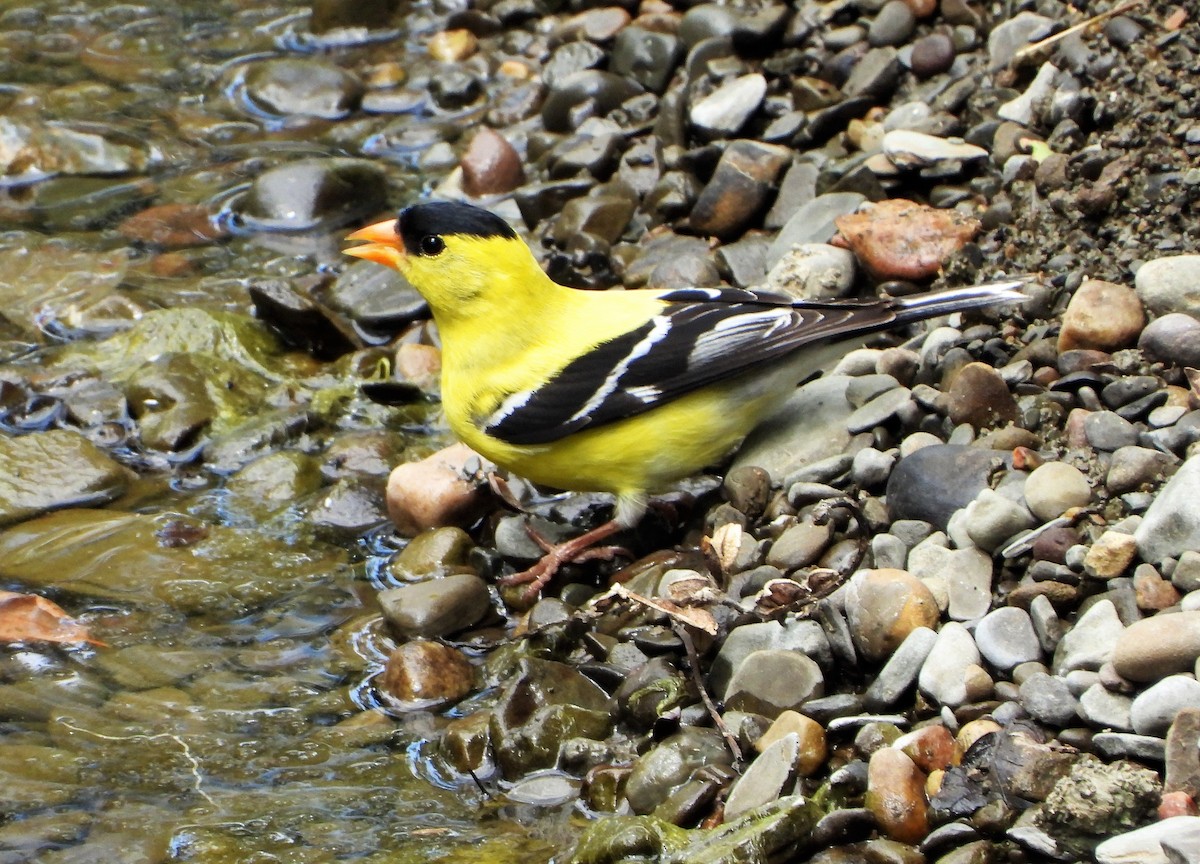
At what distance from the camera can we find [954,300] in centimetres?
462

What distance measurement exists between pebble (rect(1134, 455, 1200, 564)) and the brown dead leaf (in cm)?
318

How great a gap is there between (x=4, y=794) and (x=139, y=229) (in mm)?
4606

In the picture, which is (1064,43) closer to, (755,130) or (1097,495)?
(755,130)

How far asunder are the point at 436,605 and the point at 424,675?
1.21 ft

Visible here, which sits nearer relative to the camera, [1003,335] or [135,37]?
[1003,335]

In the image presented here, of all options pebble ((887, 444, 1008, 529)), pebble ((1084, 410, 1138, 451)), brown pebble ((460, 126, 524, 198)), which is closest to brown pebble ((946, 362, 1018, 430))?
pebble ((887, 444, 1008, 529))

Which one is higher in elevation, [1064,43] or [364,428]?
[1064,43]

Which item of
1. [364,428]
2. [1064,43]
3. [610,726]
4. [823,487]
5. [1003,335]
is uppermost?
[1064,43]

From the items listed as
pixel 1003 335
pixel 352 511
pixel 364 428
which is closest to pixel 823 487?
pixel 1003 335

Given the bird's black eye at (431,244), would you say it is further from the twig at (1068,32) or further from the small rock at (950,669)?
the twig at (1068,32)

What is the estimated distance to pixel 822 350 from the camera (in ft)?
15.9

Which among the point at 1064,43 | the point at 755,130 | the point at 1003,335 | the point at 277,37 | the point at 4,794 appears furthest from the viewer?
the point at 277,37

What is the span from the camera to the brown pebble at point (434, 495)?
5.20 metres

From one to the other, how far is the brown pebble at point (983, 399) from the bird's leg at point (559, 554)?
1.33 m
